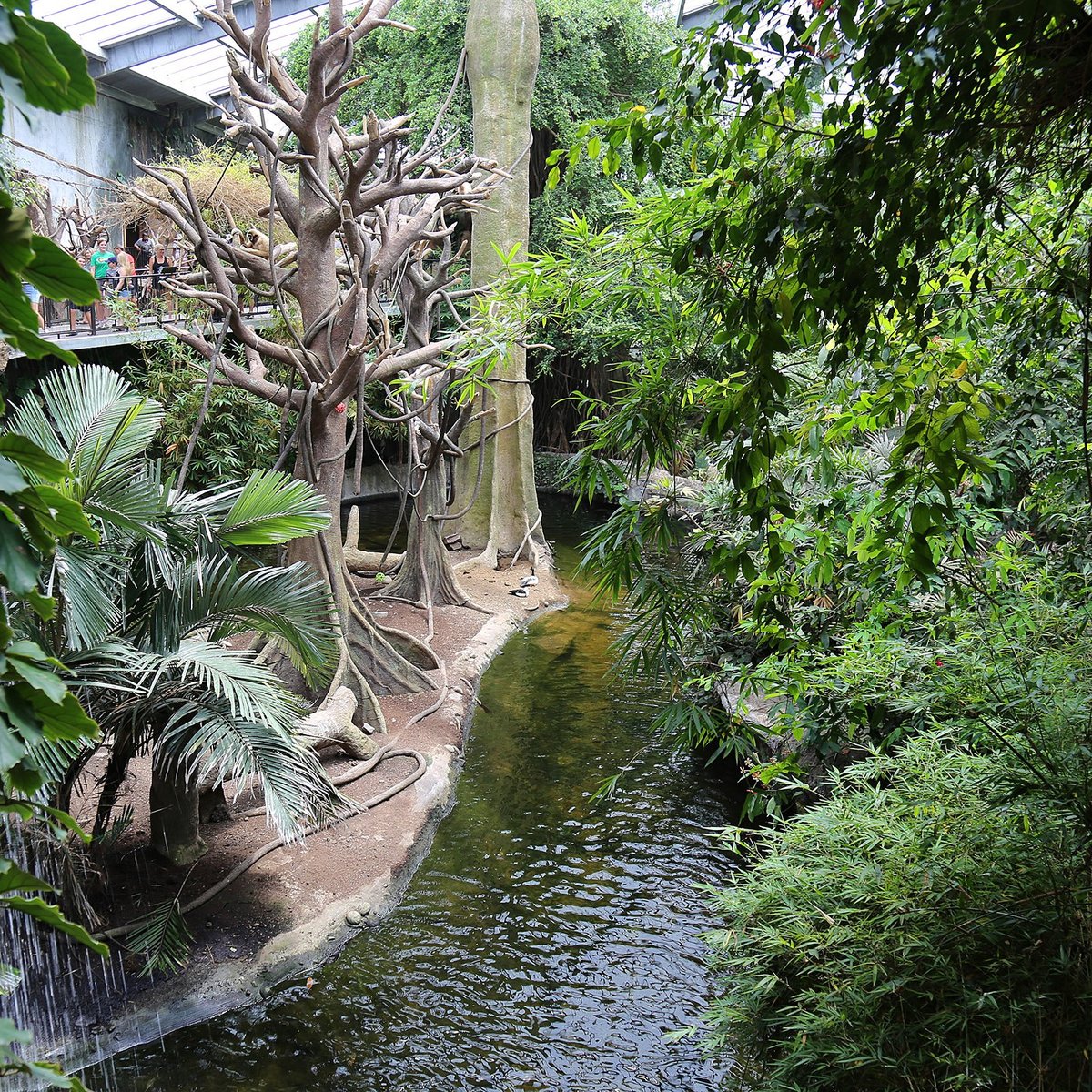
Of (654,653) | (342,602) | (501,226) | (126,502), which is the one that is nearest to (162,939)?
(126,502)

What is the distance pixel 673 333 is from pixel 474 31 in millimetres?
11985

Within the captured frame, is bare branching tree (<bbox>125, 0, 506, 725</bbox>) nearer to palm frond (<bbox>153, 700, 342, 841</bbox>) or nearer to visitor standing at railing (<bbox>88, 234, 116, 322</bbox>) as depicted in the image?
palm frond (<bbox>153, 700, 342, 841</bbox>)

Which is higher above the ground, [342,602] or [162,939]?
[342,602]

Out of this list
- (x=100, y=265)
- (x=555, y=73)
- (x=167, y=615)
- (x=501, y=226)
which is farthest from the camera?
(x=555, y=73)

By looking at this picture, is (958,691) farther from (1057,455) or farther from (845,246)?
(845,246)

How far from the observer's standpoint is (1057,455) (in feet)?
12.6

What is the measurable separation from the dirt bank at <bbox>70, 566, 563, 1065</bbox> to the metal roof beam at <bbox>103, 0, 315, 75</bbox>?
1613 cm

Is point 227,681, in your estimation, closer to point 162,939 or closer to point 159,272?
point 162,939

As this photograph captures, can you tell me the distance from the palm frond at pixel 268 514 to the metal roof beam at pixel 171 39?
16.4 meters

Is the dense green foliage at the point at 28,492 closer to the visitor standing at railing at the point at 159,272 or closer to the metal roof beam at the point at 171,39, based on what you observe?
the visitor standing at railing at the point at 159,272

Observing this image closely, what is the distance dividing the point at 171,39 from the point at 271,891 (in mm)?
18183

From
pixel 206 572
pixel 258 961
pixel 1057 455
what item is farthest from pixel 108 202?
pixel 1057 455

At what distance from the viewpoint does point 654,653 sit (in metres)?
3.47

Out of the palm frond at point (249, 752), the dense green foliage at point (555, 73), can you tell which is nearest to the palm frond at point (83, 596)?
the palm frond at point (249, 752)
